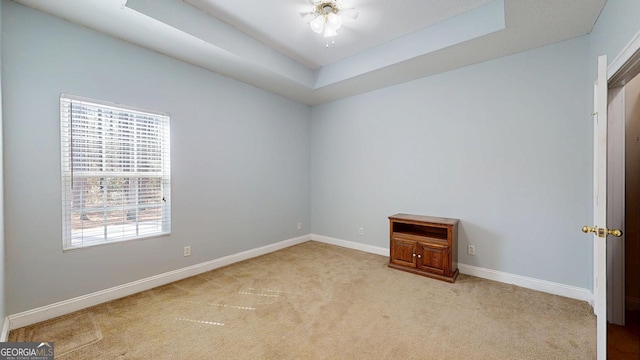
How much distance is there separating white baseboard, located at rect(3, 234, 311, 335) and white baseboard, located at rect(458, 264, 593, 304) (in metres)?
3.07

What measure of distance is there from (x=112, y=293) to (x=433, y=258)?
11.7 ft

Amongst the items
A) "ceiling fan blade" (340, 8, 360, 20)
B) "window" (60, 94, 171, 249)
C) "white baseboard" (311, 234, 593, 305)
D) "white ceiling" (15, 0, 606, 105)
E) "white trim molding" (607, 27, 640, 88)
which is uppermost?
"ceiling fan blade" (340, 8, 360, 20)

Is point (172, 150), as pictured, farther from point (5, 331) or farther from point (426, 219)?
point (426, 219)

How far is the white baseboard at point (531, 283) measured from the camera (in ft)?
8.30

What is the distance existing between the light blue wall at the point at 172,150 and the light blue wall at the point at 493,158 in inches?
60.7

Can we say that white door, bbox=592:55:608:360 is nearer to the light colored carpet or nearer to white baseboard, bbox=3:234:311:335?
the light colored carpet

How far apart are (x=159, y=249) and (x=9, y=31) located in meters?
2.31

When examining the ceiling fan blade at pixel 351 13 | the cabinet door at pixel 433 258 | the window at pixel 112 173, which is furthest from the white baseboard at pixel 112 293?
the ceiling fan blade at pixel 351 13

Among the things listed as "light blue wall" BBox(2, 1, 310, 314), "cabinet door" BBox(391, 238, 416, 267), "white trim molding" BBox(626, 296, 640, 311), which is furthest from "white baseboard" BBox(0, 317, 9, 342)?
"white trim molding" BBox(626, 296, 640, 311)

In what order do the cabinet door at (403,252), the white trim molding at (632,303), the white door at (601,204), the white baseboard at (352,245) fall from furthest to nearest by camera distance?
the white baseboard at (352,245) < the cabinet door at (403,252) < the white trim molding at (632,303) < the white door at (601,204)

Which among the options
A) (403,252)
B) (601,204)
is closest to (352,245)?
(403,252)

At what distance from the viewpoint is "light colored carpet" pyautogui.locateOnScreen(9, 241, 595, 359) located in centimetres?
182

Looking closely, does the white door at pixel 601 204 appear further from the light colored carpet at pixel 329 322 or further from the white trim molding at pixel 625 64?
the light colored carpet at pixel 329 322

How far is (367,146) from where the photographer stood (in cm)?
416
